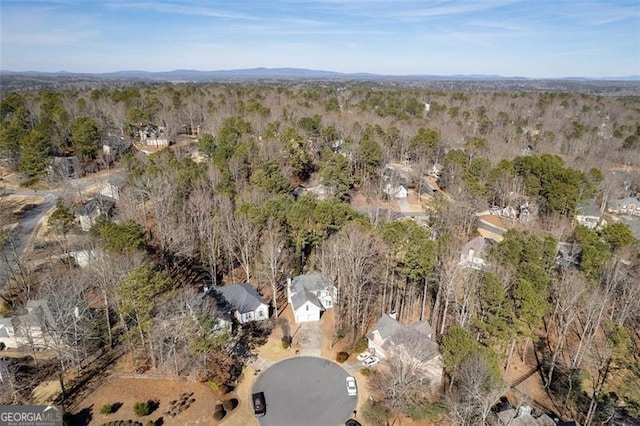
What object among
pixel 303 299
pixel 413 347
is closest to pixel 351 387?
pixel 413 347

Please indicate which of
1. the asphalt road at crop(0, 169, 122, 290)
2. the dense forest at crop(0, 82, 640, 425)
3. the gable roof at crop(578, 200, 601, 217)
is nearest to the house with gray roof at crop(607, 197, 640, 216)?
the dense forest at crop(0, 82, 640, 425)

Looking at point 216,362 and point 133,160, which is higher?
point 133,160

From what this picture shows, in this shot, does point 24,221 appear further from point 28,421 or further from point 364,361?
point 364,361

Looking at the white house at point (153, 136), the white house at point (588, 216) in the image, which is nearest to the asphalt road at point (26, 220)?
the white house at point (153, 136)

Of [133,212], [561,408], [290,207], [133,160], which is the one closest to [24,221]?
[133,160]

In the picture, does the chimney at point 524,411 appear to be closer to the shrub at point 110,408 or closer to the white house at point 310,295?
the white house at point 310,295

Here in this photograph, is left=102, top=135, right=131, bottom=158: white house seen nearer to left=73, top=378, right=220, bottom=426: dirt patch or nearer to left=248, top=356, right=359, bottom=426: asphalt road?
left=73, top=378, right=220, bottom=426: dirt patch
